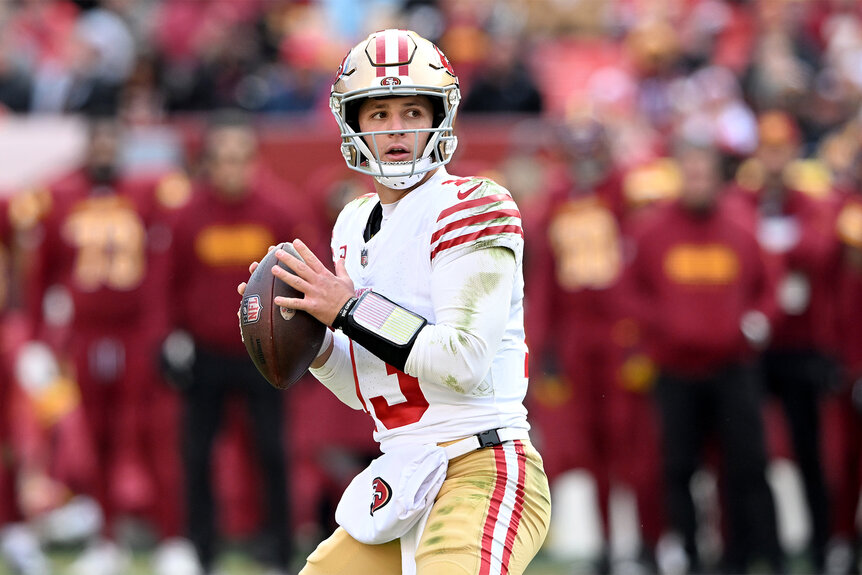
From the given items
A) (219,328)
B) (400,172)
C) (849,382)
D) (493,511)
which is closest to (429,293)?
(400,172)

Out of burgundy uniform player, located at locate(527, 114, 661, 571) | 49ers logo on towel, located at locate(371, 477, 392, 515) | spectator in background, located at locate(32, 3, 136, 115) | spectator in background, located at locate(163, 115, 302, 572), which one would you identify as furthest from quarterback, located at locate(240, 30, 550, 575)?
spectator in background, located at locate(32, 3, 136, 115)

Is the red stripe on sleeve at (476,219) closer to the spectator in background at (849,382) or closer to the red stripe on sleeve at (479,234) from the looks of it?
the red stripe on sleeve at (479,234)

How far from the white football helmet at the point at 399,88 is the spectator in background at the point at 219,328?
11.2 feet

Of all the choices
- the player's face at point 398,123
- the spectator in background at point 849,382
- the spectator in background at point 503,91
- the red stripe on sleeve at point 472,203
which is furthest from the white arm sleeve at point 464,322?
the spectator in background at point 503,91

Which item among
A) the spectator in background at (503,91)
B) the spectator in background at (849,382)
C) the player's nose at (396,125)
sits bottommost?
the spectator in background at (849,382)

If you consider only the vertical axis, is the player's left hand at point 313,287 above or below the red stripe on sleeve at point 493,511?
above

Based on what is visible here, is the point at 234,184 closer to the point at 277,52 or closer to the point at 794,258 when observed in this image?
the point at 794,258

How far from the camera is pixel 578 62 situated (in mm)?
12055

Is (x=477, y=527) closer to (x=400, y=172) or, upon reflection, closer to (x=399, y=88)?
(x=400, y=172)

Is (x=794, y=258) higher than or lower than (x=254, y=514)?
higher

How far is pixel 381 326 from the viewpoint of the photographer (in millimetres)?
3287

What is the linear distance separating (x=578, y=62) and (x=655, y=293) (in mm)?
5237

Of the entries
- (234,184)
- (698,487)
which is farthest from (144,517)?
(698,487)

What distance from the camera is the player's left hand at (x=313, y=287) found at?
131 inches
